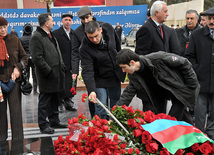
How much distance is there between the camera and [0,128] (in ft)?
15.5

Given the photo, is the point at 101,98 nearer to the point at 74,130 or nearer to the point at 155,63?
the point at 155,63

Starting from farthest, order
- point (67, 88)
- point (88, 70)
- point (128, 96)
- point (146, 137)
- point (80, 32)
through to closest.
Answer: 1. point (67, 88)
2. point (80, 32)
3. point (88, 70)
4. point (128, 96)
5. point (146, 137)

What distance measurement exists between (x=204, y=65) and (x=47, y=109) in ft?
9.58

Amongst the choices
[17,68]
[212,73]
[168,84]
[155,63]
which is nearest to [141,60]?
[155,63]

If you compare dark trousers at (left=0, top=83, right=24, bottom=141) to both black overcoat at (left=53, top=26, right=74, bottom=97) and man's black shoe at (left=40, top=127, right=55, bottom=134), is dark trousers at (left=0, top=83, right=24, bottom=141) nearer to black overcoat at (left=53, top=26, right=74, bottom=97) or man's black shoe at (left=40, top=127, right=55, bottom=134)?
man's black shoe at (left=40, top=127, right=55, bottom=134)

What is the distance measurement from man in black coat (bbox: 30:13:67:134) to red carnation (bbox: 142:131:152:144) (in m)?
3.19

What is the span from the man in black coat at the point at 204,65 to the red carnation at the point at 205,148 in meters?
2.39

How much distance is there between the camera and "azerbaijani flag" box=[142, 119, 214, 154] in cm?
238

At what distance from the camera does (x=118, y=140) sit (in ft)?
7.81

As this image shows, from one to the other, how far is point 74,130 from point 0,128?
8.09 feet

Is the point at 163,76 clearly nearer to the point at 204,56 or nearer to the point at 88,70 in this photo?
the point at 88,70

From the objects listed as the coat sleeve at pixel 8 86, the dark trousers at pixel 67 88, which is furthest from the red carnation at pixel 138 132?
the dark trousers at pixel 67 88

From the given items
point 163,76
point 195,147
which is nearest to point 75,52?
point 163,76

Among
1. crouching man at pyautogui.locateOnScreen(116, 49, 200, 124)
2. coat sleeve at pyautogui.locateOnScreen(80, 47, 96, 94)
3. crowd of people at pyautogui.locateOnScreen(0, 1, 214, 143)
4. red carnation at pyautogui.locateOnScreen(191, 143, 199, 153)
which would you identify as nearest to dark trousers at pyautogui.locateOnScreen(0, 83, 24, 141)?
crowd of people at pyautogui.locateOnScreen(0, 1, 214, 143)
